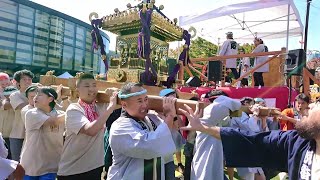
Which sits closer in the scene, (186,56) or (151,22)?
(151,22)

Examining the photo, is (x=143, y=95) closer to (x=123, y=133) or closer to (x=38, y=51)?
(x=123, y=133)

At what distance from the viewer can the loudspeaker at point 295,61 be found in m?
6.56

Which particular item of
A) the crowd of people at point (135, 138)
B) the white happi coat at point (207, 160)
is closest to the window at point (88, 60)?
the crowd of people at point (135, 138)

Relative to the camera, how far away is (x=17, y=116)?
3764 mm

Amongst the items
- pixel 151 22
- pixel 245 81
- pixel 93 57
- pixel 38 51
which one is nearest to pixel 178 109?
pixel 151 22

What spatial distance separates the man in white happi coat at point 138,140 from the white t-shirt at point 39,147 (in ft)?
3.47

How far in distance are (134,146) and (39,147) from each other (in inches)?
55.1

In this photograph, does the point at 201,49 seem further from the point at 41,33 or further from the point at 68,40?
the point at 41,33

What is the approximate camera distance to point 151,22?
17.4 ft

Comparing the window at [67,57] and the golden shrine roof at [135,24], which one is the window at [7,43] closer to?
the window at [67,57]

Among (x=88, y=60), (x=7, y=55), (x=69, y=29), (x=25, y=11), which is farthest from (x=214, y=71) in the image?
(x=88, y=60)

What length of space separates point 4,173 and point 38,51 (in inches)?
764

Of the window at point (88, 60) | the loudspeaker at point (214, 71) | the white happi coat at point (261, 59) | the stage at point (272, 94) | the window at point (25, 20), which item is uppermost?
the window at point (25, 20)

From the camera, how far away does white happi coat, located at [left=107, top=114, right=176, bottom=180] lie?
2.00m
